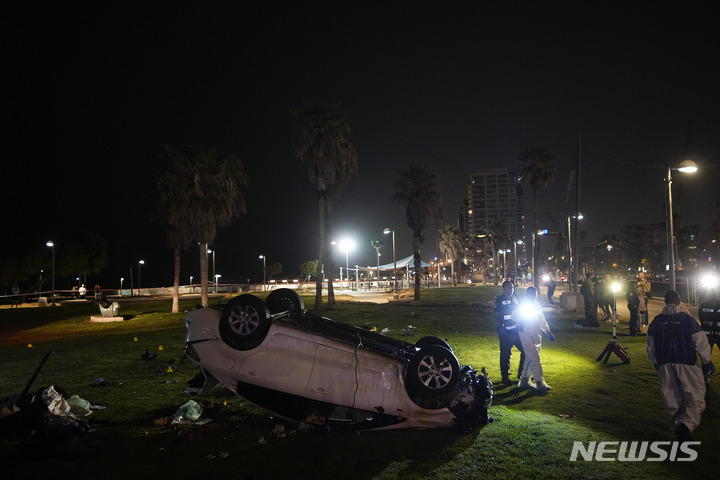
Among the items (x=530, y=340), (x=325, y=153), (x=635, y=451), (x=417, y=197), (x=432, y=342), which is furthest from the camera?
(x=417, y=197)

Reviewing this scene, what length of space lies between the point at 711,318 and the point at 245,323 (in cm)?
834

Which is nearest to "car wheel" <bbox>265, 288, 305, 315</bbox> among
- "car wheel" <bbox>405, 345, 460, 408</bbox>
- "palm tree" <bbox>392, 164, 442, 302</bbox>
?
"car wheel" <bbox>405, 345, 460, 408</bbox>

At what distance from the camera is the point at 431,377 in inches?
249

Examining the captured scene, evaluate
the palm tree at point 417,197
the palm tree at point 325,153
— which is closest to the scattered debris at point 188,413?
the palm tree at point 325,153

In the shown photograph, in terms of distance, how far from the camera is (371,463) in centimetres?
551

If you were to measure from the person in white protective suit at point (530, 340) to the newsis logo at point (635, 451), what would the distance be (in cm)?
277

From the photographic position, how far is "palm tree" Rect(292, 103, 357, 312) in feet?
91.2

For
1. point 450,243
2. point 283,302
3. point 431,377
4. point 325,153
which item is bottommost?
point 431,377

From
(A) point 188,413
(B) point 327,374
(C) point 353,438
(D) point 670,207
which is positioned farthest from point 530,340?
(D) point 670,207

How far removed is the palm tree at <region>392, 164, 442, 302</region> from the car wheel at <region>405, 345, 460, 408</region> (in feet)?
111

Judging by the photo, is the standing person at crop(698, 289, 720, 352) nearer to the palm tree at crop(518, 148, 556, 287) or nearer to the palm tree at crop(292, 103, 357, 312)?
the palm tree at crop(292, 103, 357, 312)

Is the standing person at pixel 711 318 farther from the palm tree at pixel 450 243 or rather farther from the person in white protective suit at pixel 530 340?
the palm tree at pixel 450 243

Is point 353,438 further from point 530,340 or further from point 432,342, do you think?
point 530,340

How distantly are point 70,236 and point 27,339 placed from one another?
5845 centimetres
